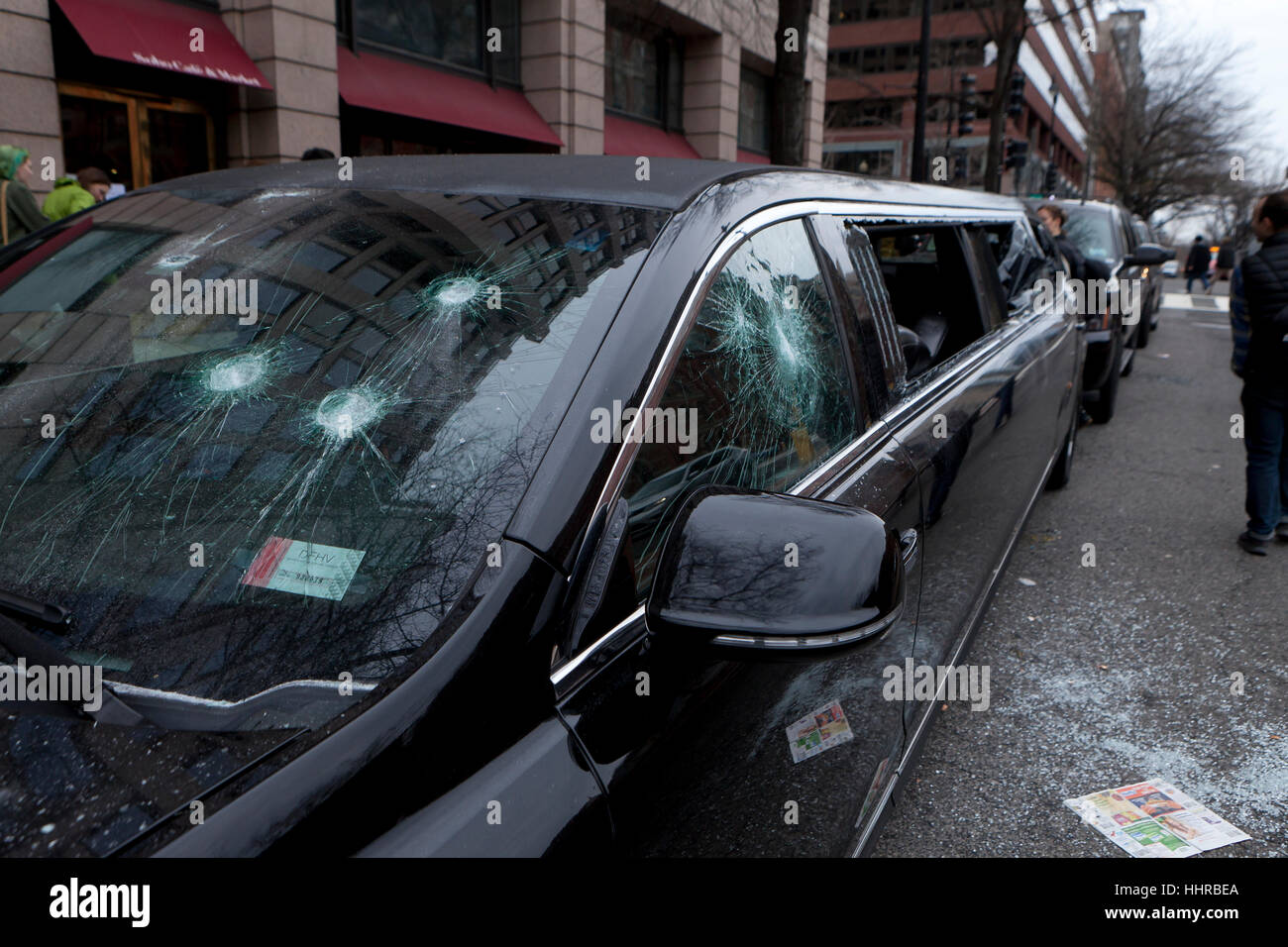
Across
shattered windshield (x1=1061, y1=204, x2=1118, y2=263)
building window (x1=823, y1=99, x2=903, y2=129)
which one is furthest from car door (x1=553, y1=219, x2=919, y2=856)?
building window (x1=823, y1=99, x2=903, y2=129)

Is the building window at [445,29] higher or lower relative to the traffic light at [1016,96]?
lower

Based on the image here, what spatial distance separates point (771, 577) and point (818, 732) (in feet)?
2.04

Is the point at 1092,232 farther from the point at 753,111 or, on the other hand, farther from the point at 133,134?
the point at 753,111

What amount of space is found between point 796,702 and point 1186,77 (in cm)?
5344

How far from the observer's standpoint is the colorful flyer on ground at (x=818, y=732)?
171 centimetres

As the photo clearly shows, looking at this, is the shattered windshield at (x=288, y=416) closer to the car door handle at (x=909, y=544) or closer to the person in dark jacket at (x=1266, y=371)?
the car door handle at (x=909, y=544)

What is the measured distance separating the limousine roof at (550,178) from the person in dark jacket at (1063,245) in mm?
5623

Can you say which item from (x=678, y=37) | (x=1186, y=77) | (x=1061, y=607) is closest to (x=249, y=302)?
(x=1061, y=607)

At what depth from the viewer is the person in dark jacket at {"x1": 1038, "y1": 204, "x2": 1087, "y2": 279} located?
7914mm

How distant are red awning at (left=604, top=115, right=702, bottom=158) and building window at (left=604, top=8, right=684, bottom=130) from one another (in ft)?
0.76

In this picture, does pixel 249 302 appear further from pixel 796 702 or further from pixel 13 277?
pixel 796 702

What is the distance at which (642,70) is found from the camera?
18.2 meters

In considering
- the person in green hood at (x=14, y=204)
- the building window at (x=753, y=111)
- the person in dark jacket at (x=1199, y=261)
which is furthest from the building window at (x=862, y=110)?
the person in green hood at (x=14, y=204)

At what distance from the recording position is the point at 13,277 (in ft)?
6.77
